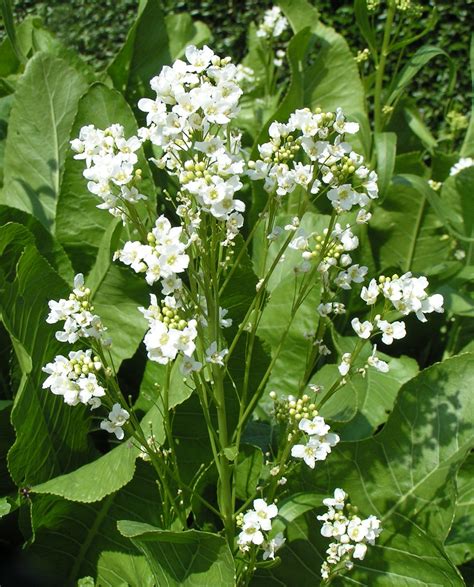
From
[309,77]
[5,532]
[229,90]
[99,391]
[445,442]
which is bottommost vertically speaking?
[5,532]

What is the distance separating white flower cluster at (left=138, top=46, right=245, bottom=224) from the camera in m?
1.03

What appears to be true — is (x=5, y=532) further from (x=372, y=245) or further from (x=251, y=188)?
(x=372, y=245)

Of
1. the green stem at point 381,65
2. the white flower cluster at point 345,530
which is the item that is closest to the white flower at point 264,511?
the white flower cluster at point 345,530

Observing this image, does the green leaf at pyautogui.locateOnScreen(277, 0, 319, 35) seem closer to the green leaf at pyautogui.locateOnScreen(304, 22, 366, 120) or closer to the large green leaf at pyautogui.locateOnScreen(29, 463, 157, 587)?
the green leaf at pyautogui.locateOnScreen(304, 22, 366, 120)

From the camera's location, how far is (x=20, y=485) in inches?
59.5

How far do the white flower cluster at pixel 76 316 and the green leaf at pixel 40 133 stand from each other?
3.21 ft

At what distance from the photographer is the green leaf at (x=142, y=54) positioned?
92.7 inches

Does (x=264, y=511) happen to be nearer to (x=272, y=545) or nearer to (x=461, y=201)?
(x=272, y=545)

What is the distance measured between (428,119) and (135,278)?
3.83 meters

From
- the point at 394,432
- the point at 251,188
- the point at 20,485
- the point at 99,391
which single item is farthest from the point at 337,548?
the point at 251,188

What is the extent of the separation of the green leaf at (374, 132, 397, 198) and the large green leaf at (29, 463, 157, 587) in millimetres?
922

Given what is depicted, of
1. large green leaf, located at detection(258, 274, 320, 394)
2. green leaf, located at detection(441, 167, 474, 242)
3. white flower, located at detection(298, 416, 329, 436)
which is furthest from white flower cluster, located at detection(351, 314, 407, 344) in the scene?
green leaf, located at detection(441, 167, 474, 242)

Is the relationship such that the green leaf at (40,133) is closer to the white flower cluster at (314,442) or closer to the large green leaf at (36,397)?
the large green leaf at (36,397)

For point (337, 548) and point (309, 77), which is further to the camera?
point (309, 77)
